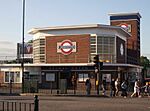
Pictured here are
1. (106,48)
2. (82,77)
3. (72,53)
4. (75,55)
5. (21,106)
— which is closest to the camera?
(21,106)

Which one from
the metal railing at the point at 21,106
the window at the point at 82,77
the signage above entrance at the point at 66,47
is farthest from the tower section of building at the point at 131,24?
the metal railing at the point at 21,106

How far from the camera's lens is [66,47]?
171ft

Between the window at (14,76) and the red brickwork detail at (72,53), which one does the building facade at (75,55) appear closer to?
the red brickwork detail at (72,53)

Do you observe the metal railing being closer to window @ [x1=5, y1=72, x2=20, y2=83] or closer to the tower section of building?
window @ [x1=5, y1=72, x2=20, y2=83]

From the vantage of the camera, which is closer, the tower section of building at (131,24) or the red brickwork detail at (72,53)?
the red brickwork detail at (72,53)

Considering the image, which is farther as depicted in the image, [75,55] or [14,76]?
[14,76]

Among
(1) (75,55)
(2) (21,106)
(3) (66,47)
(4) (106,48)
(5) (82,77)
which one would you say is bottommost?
(2) (21,106)

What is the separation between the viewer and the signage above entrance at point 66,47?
51781mm

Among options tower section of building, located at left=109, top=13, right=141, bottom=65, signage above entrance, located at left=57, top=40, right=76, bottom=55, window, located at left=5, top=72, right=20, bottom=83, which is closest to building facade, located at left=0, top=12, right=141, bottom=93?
signage above entrance, located at left=57, top=40, right=76, bottom=55

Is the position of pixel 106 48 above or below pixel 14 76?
above

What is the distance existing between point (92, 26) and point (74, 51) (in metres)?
4.28

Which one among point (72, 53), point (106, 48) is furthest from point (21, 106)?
point (106, 48)

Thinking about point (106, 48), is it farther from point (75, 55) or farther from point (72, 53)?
point (72, 53)

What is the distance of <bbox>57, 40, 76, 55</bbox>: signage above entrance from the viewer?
2039 inches
